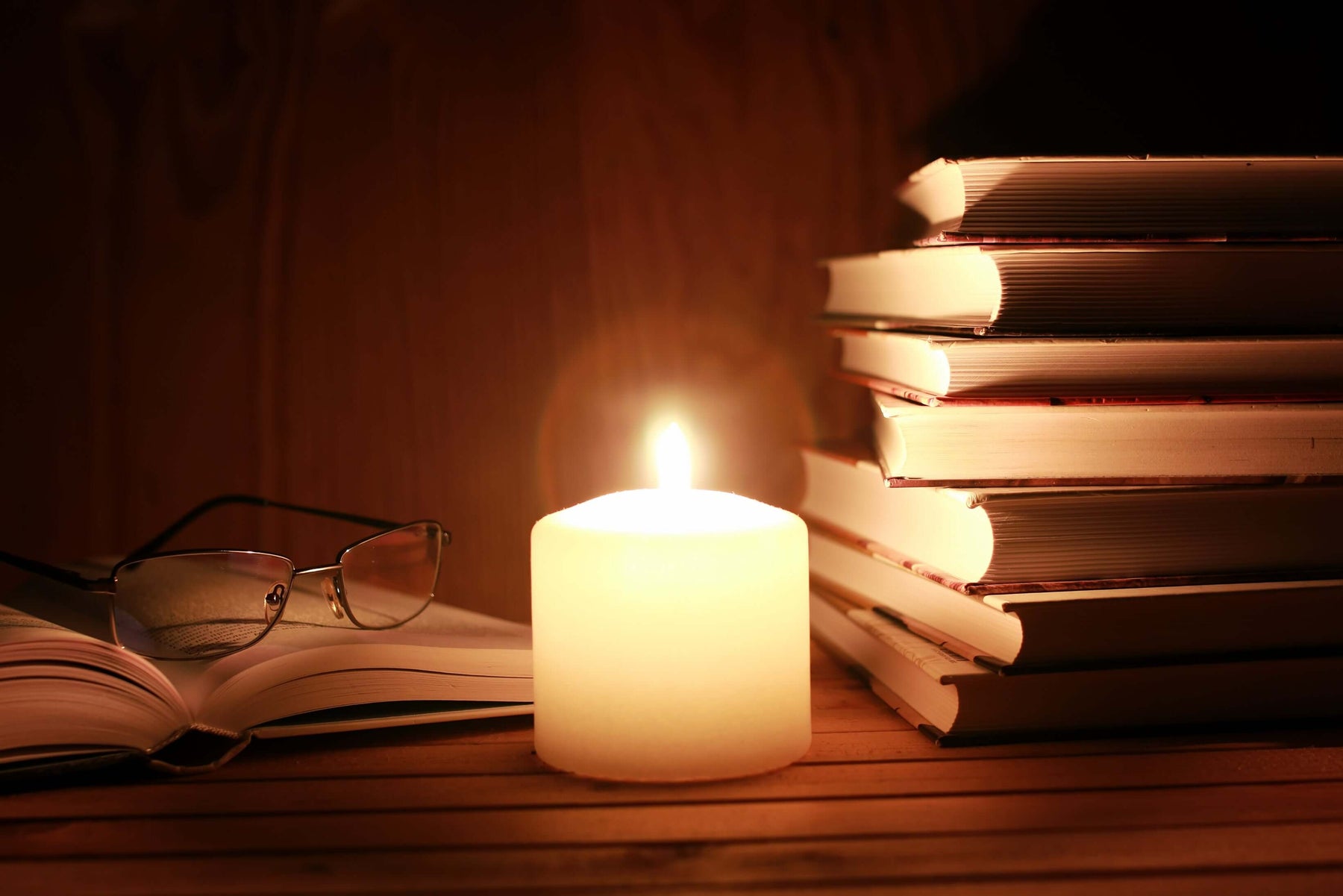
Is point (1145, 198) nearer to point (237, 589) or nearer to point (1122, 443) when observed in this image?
point (1122, 443)

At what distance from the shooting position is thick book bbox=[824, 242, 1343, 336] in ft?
2.42

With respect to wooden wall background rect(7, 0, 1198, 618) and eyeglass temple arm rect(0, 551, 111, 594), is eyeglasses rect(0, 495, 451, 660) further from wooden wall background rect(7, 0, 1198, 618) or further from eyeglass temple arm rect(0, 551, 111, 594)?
wooden wall background rect(7, 0, 1198, 618)

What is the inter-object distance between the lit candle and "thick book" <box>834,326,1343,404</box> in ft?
0.47

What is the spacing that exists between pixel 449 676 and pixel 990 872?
0.36 meters

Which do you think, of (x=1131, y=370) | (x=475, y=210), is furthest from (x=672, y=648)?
(x=475, y=210)

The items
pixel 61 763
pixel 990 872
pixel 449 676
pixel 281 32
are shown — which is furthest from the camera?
pixel 281 32

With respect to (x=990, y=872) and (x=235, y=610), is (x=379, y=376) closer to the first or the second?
(x=235, y=610)

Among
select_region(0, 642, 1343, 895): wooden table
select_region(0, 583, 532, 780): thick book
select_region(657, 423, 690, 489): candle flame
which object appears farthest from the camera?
select_region(657, 423, 690, 489): candle flame

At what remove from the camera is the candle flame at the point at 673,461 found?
2.55ft

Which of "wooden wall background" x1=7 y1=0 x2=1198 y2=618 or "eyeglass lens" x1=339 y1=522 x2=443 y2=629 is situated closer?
"eyeglass lens" x1=339 y1=522 x2=443 y2=629

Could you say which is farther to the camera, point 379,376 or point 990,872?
point 379,376

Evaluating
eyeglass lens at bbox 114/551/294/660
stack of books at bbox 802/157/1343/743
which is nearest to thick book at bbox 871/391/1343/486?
stack of books at bbox 802/157/1343/743

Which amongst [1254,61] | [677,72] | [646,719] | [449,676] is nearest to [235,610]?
[449,676]

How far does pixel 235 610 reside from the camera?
0.82m
